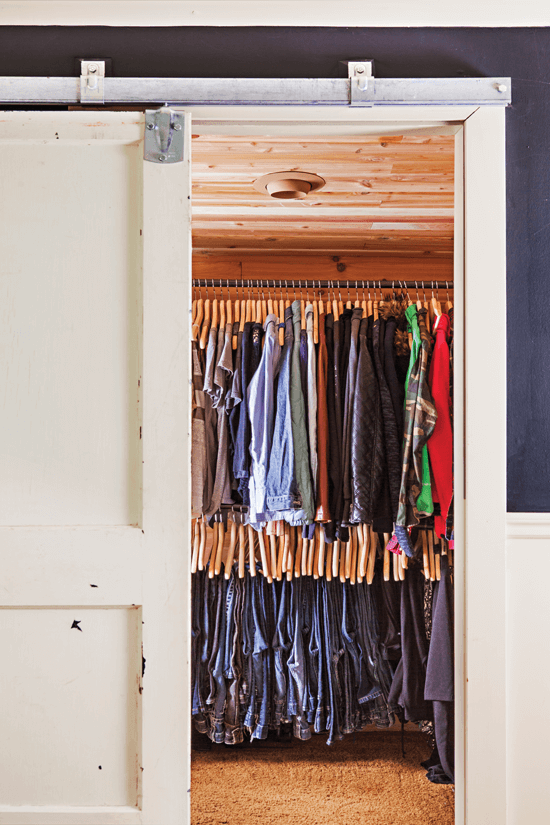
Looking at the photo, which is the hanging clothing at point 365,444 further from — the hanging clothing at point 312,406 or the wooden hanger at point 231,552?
the wooden hanger at point 231,552

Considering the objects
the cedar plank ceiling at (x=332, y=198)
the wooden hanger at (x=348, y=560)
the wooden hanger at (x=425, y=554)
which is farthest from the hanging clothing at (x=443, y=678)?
the cedar plank ceiling at (x=332, y=198)

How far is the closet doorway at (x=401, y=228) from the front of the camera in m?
1.54

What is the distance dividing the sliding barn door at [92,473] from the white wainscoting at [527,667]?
0.83 m

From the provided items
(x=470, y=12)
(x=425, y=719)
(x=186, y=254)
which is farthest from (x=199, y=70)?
(x=425, y=719)

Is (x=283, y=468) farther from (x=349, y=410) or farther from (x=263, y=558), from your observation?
(x=263, y=558)

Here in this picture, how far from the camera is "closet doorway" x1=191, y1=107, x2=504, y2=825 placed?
154cm

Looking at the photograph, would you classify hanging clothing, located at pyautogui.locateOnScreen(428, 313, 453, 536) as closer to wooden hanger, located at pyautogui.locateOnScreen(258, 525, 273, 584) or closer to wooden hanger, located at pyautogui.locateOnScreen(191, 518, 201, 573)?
wooden hanger, located at pyautogui.locateOnScreen(258, 525, 273, 584)

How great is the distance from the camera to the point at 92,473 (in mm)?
1497

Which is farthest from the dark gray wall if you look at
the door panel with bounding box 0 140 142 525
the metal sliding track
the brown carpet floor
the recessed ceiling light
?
the brown carpet floor

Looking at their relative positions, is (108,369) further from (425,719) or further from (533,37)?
(425,719)

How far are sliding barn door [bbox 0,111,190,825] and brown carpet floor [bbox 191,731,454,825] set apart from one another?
1.19 metres

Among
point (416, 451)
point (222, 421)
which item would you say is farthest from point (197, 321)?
point (416, 451)

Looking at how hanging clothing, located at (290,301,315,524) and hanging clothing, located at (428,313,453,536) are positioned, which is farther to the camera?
hanging clothing, located at (290,301,315,524)

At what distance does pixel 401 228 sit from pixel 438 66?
119 cm
